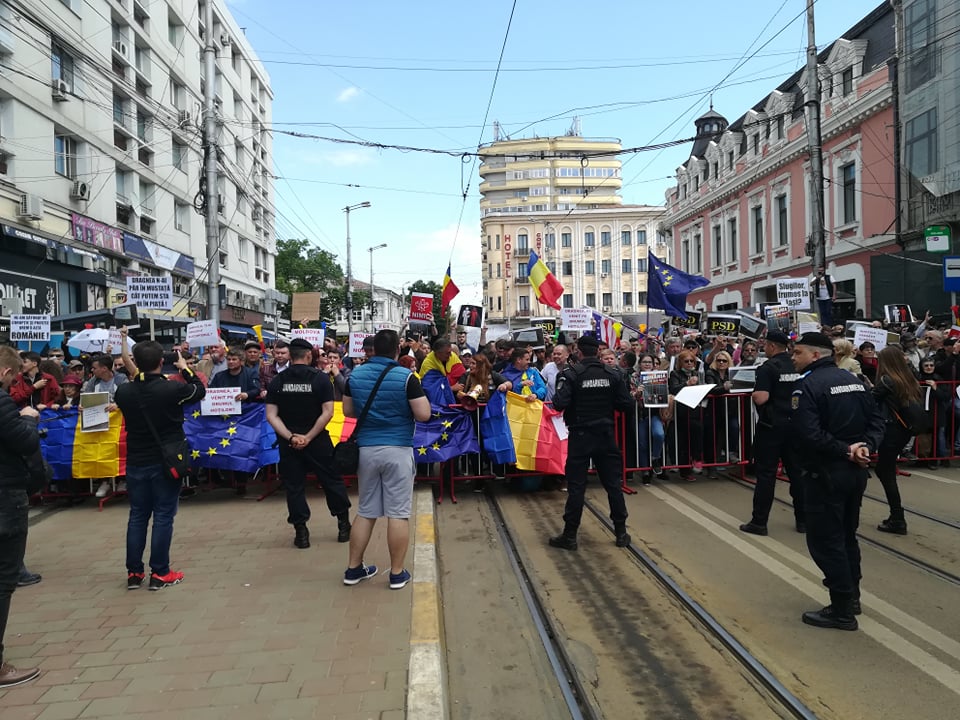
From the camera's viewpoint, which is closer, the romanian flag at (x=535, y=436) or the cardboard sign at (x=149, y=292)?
the romanian flag at (x=535, y=436)

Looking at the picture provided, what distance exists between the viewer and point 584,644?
4.23 meters

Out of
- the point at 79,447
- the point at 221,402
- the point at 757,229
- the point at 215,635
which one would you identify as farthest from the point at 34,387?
the point at 757,229

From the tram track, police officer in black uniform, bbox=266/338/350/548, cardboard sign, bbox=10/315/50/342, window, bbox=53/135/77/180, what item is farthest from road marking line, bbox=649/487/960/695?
window, bbox=53/135/77/180

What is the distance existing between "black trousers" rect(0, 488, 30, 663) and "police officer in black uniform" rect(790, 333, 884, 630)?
4829mm

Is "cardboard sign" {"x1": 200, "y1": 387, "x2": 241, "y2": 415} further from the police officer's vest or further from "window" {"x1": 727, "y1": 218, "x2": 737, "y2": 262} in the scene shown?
"window" {"x1": 727, "y1": 218, "x2": 737, "y2": 262}

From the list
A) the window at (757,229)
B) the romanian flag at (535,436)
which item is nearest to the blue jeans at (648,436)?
the romanian flag at (535,436)

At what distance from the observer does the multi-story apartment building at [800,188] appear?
23.3 m

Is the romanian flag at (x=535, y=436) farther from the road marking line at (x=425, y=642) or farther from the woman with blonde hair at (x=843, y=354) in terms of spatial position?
the woman with blonde hair at (x=843, y=354)

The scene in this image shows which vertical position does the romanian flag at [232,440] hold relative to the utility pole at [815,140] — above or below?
below

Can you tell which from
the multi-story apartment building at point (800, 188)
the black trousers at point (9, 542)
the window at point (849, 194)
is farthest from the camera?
the window at point (849, 194)

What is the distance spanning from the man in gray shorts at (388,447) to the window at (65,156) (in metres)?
19.7

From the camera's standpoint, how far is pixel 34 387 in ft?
28.1

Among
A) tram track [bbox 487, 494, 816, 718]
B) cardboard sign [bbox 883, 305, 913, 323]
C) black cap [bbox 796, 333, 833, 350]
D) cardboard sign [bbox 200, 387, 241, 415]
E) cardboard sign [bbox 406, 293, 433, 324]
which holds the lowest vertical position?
tram track [bbox 487, 494, 816, 718]

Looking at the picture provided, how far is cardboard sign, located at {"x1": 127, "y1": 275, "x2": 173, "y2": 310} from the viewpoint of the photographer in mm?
9617
